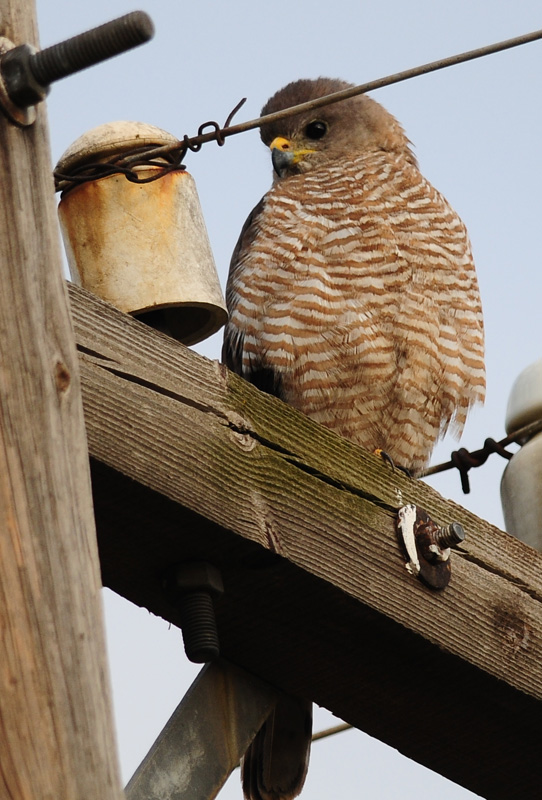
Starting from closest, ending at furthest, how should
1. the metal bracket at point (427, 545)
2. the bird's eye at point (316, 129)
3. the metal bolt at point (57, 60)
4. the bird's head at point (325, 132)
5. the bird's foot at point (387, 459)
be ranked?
the metal bolt at point (57, 60)
the metal bracket at point (427, 545)
the bird's foot at point (387, 459)
the bird's head at point (325, 132)
the bird's eye at point (316, 129)

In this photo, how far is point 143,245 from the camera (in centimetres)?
269

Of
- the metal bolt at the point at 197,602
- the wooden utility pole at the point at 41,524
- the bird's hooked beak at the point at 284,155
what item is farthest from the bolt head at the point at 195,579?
the bird's hooked beak at the point at 284,155

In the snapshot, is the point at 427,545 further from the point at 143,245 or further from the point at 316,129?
the point at 316,129

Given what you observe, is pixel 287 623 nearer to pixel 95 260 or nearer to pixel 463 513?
pixel 463 513

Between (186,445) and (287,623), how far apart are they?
0.46m

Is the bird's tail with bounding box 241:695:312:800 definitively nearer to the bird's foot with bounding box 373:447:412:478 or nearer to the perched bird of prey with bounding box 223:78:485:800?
the bird's foot with bounding box 373:447:412:478

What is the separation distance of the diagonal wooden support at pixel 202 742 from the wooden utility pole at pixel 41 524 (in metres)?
0.80

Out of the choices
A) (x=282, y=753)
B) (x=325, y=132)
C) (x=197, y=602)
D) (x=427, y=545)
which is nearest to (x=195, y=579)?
(x=197, y=602)

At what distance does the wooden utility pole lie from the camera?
138cm

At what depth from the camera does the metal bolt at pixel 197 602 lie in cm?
220

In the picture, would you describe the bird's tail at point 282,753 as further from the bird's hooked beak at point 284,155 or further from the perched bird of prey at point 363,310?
the bird's hooked beak at point 284,155

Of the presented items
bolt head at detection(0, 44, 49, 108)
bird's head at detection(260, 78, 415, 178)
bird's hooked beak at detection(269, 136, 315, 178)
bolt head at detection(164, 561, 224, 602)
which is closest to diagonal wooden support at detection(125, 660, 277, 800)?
bolt head at detection(164, 561, 224, 602)

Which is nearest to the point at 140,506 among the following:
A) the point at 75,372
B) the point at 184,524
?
the point at 184,524

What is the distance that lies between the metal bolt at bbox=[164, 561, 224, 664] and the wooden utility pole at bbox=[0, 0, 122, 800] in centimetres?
71
